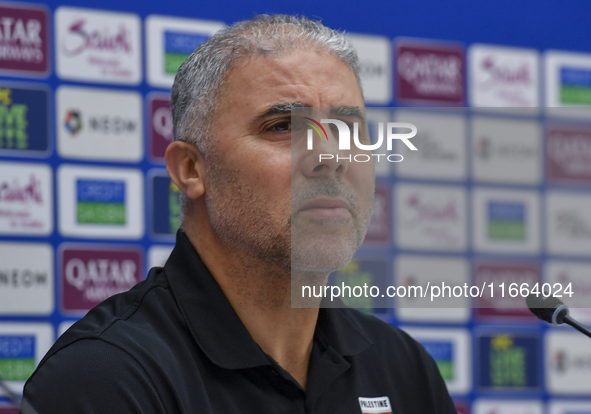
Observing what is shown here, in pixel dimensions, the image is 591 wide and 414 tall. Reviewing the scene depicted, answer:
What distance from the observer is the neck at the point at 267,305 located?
1.12m

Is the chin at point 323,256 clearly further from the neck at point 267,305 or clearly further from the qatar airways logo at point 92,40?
the qatar airways logo at point 92,40

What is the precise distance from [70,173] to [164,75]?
1.32ft

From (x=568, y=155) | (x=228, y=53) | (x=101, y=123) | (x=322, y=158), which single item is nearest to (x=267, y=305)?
(x=322, y=158)

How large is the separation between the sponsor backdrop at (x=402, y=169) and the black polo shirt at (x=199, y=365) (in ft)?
2.92

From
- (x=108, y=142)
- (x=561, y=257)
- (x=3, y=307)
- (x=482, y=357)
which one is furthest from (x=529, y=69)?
(x=3, y=307)

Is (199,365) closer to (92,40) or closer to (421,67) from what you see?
(92,40)

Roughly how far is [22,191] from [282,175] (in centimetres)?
112

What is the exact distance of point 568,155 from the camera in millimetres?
2428

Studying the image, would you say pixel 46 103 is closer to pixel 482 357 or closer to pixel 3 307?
pixel 3 307

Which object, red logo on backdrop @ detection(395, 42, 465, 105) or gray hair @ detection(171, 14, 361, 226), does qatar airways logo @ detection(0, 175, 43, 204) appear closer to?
gray hair @ detection(171, 14, 361, 226)

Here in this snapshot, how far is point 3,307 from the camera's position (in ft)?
6.19

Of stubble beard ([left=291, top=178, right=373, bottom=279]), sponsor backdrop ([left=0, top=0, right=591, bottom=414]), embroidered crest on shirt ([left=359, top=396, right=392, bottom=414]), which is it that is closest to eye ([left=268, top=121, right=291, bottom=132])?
stubble beard ([left=291, top=178, right=373, bottom=279])

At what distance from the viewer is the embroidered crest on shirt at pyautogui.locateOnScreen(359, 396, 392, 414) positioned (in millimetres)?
1115

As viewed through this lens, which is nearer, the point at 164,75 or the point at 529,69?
the point at 164,75
